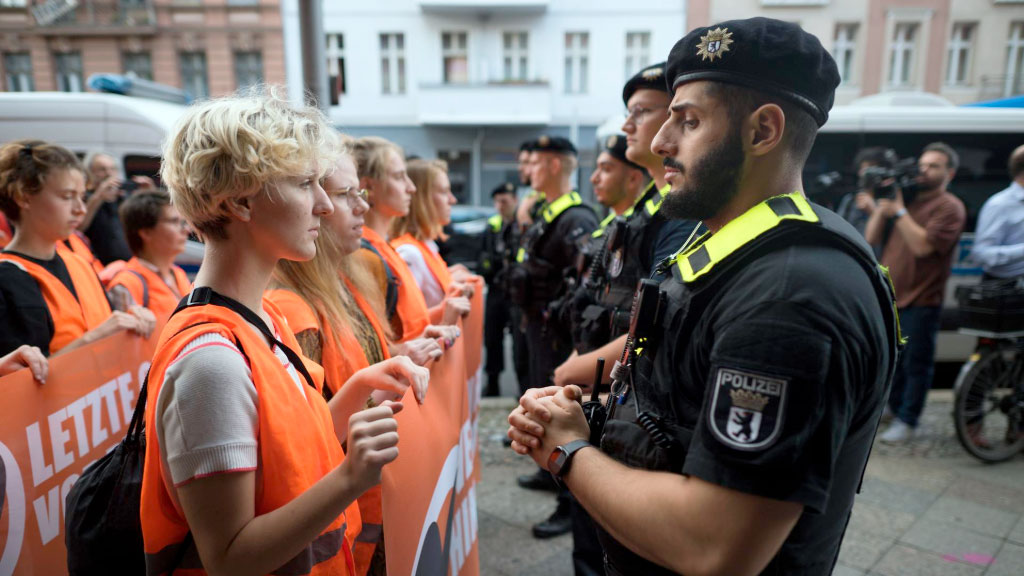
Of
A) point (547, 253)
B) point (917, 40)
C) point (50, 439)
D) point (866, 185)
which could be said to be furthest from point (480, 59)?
point (50, 439)

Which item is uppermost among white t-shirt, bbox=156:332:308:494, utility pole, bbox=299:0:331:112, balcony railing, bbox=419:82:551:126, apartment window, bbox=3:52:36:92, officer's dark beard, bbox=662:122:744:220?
apartment window, bbox=3:52:36:92

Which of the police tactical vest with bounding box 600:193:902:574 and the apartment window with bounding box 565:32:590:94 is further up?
the apartment window with bounding box 565:32:590:94

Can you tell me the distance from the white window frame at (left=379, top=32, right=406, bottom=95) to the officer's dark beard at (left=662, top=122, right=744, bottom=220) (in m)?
23.1

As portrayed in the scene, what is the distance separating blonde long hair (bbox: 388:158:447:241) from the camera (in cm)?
373

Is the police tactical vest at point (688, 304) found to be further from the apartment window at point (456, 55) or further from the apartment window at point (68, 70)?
the apartment window at point (68, 70)

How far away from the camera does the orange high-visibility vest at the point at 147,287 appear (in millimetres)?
3160

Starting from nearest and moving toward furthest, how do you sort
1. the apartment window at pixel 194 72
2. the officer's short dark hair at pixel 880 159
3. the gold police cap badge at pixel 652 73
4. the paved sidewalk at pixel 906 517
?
the gold police cap badge at pixel 652 73, the paved sidewalk at pixel 906 517, the officer's short dark hair at pixel 880 159, the apartment window at pixel 194 72

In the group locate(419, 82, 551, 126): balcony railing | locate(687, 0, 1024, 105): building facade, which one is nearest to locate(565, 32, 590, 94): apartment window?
locate(419, 82, 551, 126): balcony railing

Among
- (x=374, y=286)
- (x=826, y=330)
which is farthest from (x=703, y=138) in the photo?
(x=374, y=286)

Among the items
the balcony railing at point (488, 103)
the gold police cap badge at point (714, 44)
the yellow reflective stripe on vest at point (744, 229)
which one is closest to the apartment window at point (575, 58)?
the balcony railing at point (488, 103)

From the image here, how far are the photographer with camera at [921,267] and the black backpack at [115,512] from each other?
4.99 meters

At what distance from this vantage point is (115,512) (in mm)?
1307

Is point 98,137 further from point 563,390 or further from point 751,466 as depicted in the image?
point 751,466

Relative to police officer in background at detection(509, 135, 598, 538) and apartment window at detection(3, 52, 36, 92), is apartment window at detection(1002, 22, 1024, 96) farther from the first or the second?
apartment window at detection(3, 52, 36, 92)
